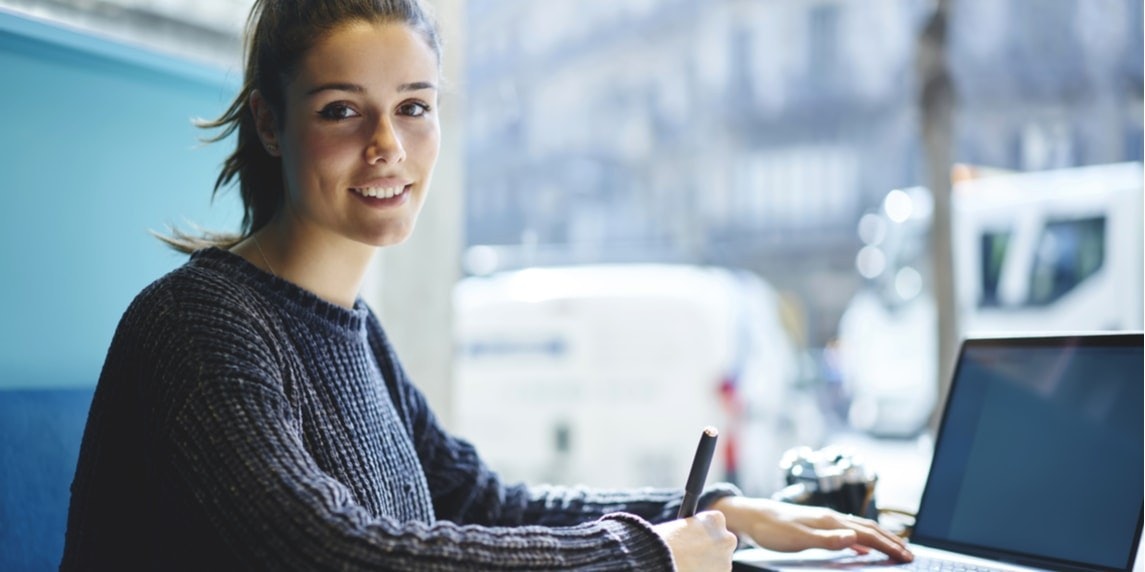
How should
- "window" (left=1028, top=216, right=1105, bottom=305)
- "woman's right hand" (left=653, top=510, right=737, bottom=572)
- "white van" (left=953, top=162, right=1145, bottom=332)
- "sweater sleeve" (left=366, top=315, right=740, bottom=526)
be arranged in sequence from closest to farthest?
1. "woman's right hand" (left=653, top=510, right=737, bottom=572)
2. "sweater sleeve" (left=366, top=315, right=740, bottom=526)
3. "white van" (left=953, top=162, right=1145, bottom=332)
4. "window" (left=1028, top=216, right=1105, bottom=305)

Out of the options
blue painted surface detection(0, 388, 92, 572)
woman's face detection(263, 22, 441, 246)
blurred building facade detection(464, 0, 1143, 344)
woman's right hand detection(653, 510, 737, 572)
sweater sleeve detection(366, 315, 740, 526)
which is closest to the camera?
woman's right hand detection(653, 510, 737, 572)

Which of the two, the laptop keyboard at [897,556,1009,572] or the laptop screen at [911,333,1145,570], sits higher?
the laptop screen at [911,333,1145,570]

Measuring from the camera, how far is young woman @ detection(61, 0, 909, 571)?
88 centimetres

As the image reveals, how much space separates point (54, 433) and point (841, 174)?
40.1 feet

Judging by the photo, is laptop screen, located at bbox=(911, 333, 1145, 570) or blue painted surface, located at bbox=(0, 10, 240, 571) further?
blue painted surface, located at bbox=(0, 10, 240, 571)

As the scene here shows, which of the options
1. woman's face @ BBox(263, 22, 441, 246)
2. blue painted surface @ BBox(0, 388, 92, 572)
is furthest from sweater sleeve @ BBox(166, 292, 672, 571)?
blue painted surface @ BBox(0, 388, 92, 572)

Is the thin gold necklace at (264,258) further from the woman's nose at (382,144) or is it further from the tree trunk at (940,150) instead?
the tree trunk at (940,150)

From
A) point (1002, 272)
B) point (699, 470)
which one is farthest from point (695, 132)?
point (699, 470)

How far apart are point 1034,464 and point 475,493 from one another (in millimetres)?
685

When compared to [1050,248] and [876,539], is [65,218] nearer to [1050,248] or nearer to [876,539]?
[876,539]

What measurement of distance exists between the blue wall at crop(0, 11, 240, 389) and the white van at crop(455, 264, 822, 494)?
11.4 feet

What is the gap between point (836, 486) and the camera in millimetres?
1432

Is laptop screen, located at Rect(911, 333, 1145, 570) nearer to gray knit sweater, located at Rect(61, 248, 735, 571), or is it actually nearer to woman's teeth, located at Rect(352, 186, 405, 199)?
gray knit sweater, located at Rect(61, 248, 735, 571)

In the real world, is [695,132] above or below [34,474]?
above
